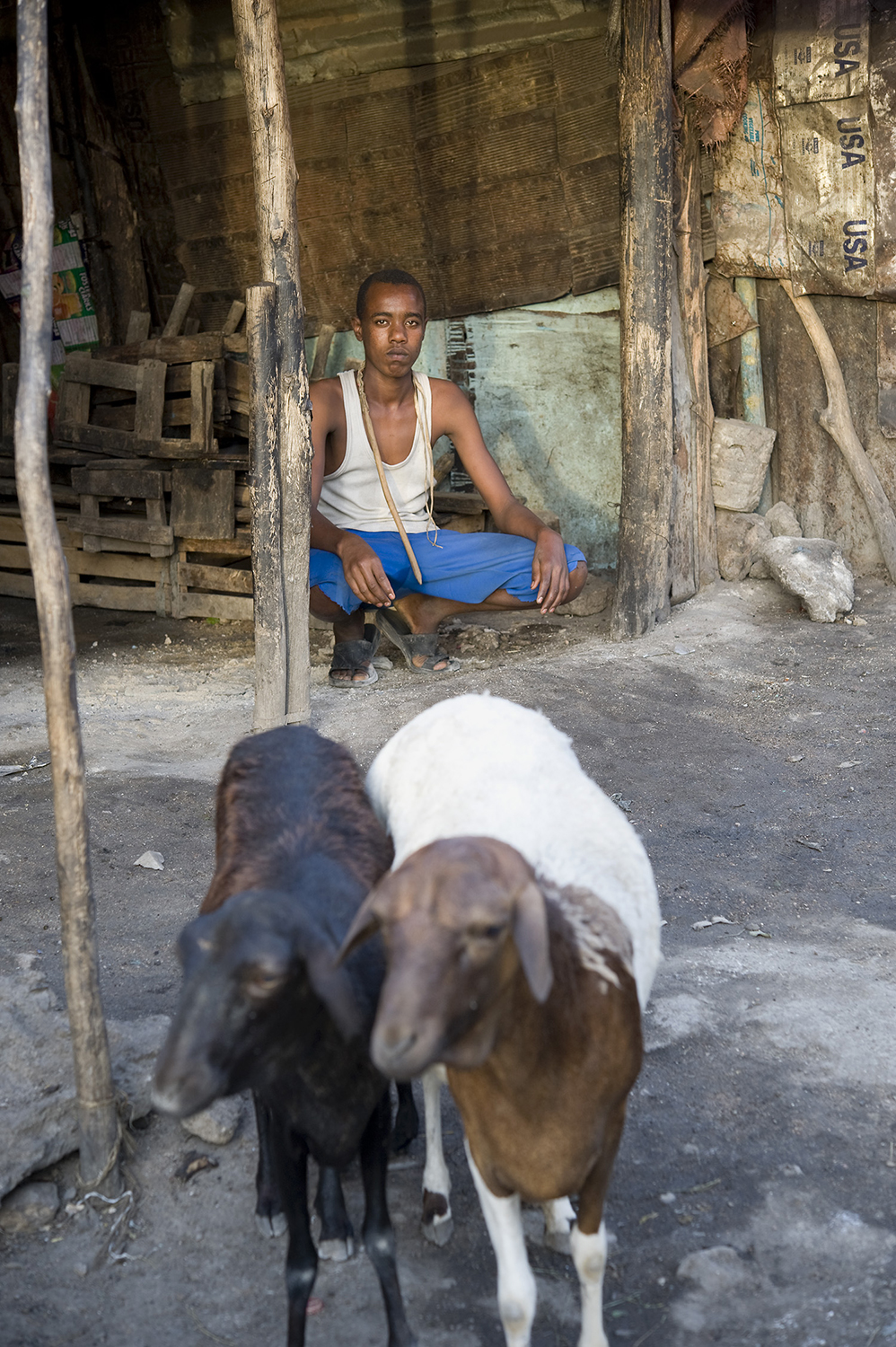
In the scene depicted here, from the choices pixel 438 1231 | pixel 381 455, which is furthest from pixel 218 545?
pixel 438 1231

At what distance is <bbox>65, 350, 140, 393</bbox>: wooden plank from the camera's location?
7867mm

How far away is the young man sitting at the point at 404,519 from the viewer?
20.2 feet

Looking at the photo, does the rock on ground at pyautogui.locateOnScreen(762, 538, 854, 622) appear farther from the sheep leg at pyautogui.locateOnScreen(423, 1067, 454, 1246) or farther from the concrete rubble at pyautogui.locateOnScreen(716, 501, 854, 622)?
the sheep leg at pyautogui.locateOnScreen(423, 1067, 454, 1246)

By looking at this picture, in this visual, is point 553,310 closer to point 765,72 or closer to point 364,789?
point 765,72

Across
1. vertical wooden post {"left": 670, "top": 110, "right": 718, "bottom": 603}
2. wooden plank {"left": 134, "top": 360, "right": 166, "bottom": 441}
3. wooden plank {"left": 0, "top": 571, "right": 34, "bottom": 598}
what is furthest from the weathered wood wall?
wooden plank {"left": 0, "top": 571, "right": 34, "bottom": 598}

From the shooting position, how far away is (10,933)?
407 cm

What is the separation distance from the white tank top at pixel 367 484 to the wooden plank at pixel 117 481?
1.72 metres

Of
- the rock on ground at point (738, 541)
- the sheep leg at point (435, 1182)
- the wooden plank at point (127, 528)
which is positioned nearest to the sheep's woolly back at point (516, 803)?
the sheep leg at point (435, 1182)

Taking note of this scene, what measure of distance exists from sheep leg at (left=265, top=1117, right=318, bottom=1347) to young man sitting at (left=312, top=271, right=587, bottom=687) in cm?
386

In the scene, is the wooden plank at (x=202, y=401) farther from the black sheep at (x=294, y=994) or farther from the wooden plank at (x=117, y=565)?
the black sheep at (x=294, y=994)

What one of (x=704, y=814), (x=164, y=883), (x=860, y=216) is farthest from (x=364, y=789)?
(x=860, y=216)

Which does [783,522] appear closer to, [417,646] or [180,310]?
[417,646]

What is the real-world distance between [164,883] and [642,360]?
3838mm

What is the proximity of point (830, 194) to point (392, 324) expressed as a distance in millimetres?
2646
